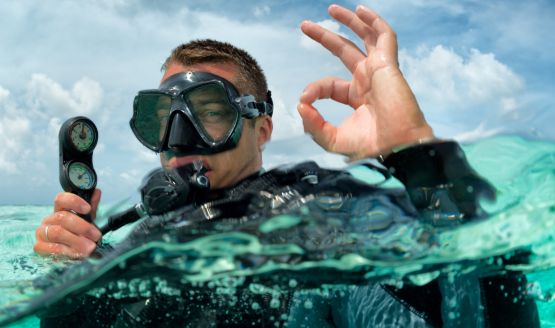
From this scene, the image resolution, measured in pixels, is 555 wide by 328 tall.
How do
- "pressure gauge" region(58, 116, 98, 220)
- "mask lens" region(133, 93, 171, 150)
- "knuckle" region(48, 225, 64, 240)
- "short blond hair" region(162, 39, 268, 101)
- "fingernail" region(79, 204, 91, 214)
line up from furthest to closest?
"short blond hair" region(162, 39, 268, 101) < "mask lens" region(133, 93, 171, 150) < "pressure gauge" region(58, 116, 98, 220) < "fingernail" region(79, 204, 91, 214) < "knuckle" region(48, 225, 64, 240)

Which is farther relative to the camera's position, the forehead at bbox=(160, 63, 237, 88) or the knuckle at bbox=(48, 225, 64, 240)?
the forehead at bbox=(160, 63, 237, 88)

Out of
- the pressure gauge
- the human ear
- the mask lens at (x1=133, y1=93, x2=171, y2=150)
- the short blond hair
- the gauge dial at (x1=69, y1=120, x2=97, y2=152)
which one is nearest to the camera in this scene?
the pressure gauge

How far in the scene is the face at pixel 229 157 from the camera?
12.2ft

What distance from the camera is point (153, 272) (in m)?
3.74

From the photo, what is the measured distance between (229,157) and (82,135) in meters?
1.11

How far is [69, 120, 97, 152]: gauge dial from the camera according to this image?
3.57 m

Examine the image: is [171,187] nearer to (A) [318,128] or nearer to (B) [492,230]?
(A) [318,128]

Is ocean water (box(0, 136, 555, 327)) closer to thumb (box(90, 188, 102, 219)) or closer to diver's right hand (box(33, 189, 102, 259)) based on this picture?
diver's right hand (box(33, 189, 102, 259))

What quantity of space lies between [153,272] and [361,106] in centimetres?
201

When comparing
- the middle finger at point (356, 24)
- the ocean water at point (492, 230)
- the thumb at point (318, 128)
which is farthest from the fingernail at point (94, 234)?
the middle finger at point (356, 24)

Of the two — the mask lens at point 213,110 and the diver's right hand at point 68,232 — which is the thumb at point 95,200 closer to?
the diver's right hand at point 68,232

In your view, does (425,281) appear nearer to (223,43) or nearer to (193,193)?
(193,193)

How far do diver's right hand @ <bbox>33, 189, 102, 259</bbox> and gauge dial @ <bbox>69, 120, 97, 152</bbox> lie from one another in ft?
1.46

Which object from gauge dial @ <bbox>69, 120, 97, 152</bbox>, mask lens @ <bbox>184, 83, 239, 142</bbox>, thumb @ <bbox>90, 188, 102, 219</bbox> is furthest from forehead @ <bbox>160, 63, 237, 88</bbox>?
thumb @ <bbox>90, 188, 102, 219</bbox>
